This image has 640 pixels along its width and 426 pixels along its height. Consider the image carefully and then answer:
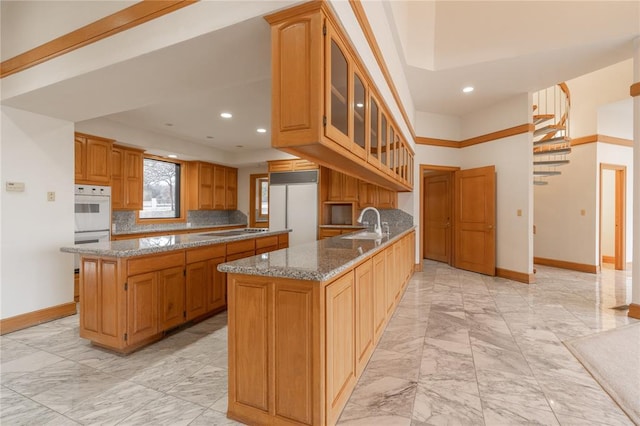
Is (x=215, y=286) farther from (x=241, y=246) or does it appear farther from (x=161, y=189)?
(x=161, y=189)

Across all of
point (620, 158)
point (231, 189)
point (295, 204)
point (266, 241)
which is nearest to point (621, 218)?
point (620, 158)

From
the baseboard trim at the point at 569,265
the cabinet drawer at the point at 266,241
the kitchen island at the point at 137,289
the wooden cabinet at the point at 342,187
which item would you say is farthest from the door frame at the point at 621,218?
the kitchen island at the point at 137,289

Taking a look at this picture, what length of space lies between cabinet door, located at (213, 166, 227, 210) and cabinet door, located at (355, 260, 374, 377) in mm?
5586

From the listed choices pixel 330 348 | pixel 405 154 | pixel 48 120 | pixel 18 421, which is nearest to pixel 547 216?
pixel 405 154

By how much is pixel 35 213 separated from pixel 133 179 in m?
2.10

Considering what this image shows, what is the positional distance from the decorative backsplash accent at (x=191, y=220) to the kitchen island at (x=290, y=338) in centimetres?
448

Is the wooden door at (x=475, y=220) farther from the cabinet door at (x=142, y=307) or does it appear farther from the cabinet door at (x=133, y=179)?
the cabinet door at (x=133, y=179)

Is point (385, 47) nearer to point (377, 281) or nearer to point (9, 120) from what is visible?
point (377, 281)

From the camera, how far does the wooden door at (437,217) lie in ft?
21.0

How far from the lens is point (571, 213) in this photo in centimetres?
568

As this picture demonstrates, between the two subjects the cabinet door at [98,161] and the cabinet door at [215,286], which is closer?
the cabinet door at [215,286]

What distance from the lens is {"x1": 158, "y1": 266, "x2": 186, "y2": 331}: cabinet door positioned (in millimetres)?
2689

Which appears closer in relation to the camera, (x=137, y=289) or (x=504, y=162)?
(x=137, y=289)

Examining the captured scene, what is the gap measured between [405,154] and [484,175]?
183cm
